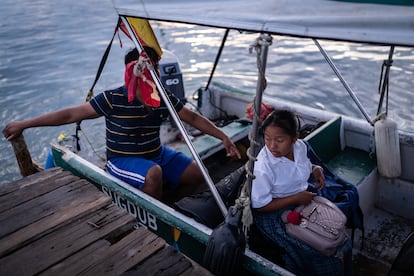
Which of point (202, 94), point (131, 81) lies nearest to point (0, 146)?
point (202, 94)

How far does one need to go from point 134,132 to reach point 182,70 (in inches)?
346

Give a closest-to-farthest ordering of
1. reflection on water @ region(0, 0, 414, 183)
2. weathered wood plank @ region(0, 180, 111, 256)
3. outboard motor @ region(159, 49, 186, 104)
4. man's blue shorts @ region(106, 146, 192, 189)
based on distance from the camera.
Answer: weathered wood plank @ region(0, 180, 111, 256) < man's blue shorts @ region(106, 146, 192, 189) < outboard motor @ region(159, 49, 186, 104) < reflection on water @ region(0, 0, 414, 183)

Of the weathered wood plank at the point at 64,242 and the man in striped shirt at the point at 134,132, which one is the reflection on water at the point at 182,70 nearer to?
the man in striped shirt at the point at 134,132

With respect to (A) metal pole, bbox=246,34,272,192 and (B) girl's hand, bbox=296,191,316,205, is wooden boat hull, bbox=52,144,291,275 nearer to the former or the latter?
(B) girl's hand, bbox=296,191,316,205

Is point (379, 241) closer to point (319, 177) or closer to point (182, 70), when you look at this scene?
point (319, 177)

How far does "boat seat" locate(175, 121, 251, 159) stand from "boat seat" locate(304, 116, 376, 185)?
3.57ft

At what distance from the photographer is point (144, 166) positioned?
132 inches

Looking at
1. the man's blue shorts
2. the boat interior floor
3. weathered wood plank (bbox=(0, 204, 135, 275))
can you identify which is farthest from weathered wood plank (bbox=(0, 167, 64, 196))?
the boat interior floor

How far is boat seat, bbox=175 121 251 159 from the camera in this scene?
4.46 meters

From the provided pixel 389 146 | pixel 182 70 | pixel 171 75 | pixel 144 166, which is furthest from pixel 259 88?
pixel 182 70

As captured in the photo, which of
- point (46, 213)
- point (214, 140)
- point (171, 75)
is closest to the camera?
point (46, 213)

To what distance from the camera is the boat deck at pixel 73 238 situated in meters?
1.97

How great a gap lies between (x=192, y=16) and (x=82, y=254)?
1.46 metres

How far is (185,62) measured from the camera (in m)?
12.6
